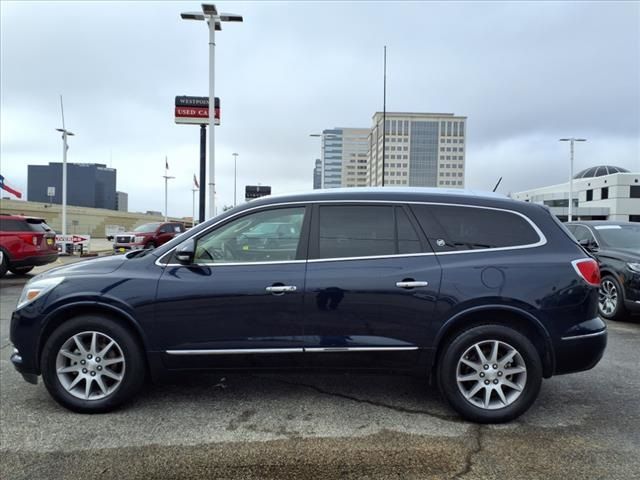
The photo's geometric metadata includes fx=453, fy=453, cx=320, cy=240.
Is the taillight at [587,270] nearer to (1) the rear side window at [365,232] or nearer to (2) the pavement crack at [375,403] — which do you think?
(1) the rear side window at [365,232]

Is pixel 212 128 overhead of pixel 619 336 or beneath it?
overhead

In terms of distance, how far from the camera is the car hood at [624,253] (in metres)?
6.82

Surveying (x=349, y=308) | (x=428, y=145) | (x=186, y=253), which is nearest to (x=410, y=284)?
(x=349, y=308)

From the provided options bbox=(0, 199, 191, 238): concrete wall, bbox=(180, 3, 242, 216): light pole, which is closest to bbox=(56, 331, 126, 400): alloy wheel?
bbox=(180, 3, 242, 216): light pole

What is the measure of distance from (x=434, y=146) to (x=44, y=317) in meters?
51.1

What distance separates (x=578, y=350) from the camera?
3.47m

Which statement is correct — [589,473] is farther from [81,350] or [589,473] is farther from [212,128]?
[212,128]

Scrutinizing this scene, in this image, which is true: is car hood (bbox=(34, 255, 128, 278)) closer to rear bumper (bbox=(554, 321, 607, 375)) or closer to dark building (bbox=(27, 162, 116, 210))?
rear bumper (bbox=(554, 321, 607, 375))

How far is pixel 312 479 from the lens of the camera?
2701mm

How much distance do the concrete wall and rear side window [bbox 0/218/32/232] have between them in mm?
36984

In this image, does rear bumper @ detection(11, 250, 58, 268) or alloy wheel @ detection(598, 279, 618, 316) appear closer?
alloy wheel @ detection(598, 279, 618, 316)

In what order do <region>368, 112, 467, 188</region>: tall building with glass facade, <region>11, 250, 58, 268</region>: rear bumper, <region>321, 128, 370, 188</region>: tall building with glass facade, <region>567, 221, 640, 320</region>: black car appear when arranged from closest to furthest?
1. <region>567, 221, 640, 320</region>: black car
2. <region>11, 250, 58, 268</region>: rear bumper
3. <region>368, 112, 467, 188</region>: tall building with glass facade
4. <region>321, 128, 370, 188</region>: tall building with glass facade

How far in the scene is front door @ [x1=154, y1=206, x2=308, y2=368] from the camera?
3441mm

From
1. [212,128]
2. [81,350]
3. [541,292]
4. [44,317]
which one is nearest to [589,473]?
[541,292]
